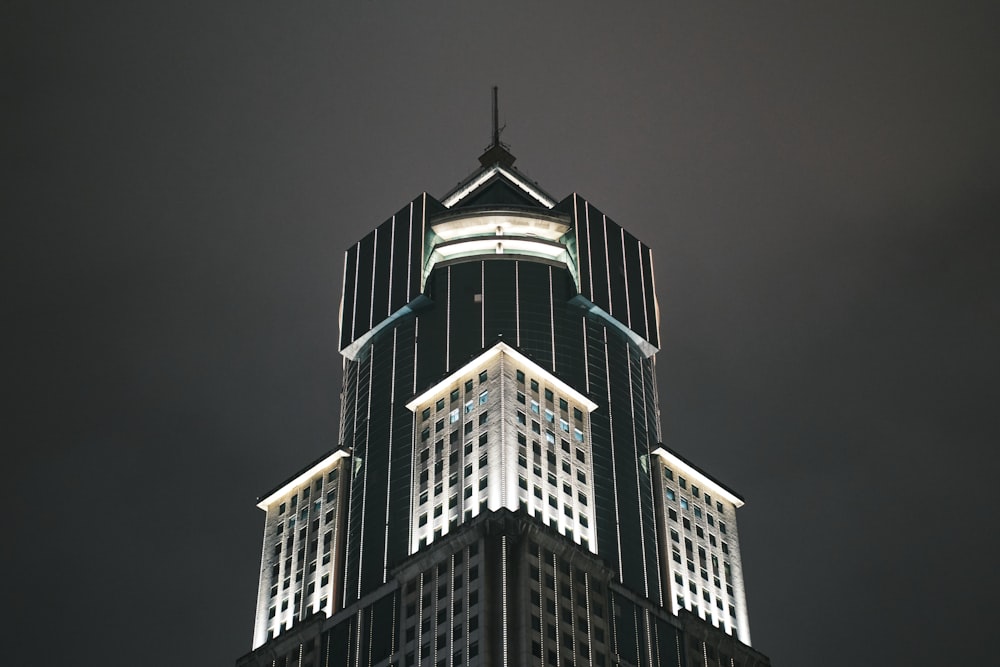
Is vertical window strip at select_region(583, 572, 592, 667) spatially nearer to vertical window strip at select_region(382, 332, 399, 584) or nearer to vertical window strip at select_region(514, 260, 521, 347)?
vertical window strip at select_region(382, 332, 399, 584)

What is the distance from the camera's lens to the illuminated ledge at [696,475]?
184 metres

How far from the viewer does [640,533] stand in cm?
17262

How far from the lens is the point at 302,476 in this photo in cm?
18550

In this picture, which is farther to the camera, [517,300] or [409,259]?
[409,259]

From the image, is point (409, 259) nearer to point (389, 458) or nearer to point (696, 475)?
point (389, 458)

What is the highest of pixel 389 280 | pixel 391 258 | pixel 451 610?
pixel 391 258

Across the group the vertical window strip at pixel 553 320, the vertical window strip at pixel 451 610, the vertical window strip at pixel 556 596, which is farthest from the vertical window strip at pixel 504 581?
the vertical window strip at pixel 553 320

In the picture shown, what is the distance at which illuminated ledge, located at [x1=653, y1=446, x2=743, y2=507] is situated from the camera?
605 ft

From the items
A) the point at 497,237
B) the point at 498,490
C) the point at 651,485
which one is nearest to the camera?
the point at 498,490

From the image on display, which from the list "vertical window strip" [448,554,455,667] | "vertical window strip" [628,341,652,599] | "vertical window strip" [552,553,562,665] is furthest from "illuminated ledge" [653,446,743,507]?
"vertical window strip" [448,554,455,667]

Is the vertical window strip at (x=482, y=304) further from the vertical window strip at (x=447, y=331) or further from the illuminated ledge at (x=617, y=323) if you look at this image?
the illuminated ledge at (x=617, y=323)

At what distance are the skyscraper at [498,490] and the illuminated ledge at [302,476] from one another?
195 mm

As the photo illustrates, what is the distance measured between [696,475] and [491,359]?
1333 inches

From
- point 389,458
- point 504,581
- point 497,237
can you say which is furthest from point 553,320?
point 504,581
